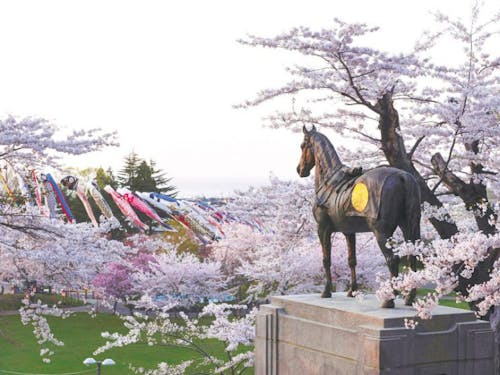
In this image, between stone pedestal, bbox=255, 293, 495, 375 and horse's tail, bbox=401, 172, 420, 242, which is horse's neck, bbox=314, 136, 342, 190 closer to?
horse's tail, bbox=401, 172, 420, 242

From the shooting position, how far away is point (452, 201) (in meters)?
16.5

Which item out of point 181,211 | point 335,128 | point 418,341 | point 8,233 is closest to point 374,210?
point 418,341

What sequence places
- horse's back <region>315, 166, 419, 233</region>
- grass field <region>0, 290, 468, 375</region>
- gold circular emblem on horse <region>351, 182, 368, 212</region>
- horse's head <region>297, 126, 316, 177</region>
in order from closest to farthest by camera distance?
horse's back <region>315, 166, 419, 233</region> < gold circular emblem on horse <region>351, 182, 368, 212</region> < horse's head <region>297, 126, 316, 177</region> < grass field <region>0, 290, 468, 375</region>

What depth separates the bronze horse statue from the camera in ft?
25.0

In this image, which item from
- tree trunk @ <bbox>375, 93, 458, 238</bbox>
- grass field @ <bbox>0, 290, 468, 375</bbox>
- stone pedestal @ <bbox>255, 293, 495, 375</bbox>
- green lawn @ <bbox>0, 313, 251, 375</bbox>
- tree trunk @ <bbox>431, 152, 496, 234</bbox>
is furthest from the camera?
green lawn @ <bbox>0, 313, 251, 375</bbox>

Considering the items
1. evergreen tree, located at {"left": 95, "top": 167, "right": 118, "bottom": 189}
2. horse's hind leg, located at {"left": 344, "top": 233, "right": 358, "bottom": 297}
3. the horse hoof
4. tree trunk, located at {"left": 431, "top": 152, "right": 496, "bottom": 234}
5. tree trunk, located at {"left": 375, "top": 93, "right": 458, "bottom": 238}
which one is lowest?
the horse hoof

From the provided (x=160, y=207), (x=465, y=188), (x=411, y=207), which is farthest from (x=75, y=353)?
(x=411, y=207)

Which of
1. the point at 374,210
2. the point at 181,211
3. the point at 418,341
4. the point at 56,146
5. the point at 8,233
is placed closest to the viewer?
the point at 418,341

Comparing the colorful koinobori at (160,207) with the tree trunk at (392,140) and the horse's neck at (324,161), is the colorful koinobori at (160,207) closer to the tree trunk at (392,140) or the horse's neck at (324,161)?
the tree trunk at (392,140)

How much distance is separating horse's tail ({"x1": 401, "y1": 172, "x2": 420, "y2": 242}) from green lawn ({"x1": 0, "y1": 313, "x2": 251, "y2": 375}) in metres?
12.8

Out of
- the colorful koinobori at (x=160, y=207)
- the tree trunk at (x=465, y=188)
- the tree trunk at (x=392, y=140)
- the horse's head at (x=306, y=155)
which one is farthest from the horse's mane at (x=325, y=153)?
the colorful koinobori at (x=160, y=207)

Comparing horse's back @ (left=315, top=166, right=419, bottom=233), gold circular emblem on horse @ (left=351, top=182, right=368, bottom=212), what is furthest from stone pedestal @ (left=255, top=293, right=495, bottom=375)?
gold circular emblem on horse @ (left=351, top=182, right=368, bottom=212)

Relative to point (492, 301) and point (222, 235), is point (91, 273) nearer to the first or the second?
point (492, 301)

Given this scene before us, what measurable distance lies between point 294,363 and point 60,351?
16.4 metres
